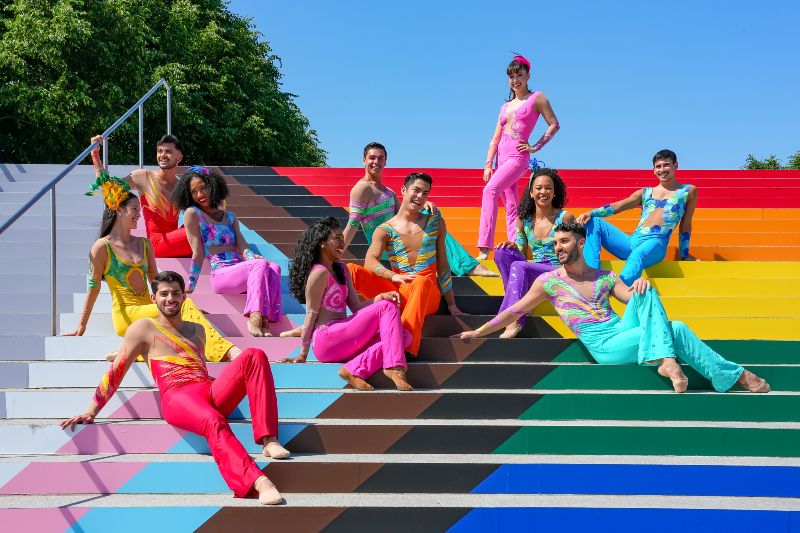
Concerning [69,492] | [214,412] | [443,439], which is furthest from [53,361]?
[443,439]

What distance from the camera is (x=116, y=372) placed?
3514 mm

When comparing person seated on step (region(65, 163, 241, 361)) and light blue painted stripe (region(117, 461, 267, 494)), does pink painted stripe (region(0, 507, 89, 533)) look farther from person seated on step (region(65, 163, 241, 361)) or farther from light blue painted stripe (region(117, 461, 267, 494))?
person seated on step (region(65, 163, 241, 361))

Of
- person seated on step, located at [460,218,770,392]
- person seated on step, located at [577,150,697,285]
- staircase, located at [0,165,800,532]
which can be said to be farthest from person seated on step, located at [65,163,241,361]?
person seated on step, located at [577,150,697,285]

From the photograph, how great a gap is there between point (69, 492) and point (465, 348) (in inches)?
81.8

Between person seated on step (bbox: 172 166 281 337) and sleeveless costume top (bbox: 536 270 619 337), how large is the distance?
5.15ft

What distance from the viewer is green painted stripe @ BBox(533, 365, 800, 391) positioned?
152 inches

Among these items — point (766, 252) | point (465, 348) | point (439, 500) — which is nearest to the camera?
point (439, 500)

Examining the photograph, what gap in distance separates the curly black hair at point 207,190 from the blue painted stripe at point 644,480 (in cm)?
260

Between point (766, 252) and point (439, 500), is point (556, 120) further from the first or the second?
point (439, 500)

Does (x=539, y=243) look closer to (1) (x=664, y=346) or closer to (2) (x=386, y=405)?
(1) (x=664, y=346)

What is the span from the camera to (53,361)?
428 cm

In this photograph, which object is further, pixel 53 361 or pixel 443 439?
pixel 53 361

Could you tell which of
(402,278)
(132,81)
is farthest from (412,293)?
(132,81)

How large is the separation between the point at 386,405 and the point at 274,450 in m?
0.62
